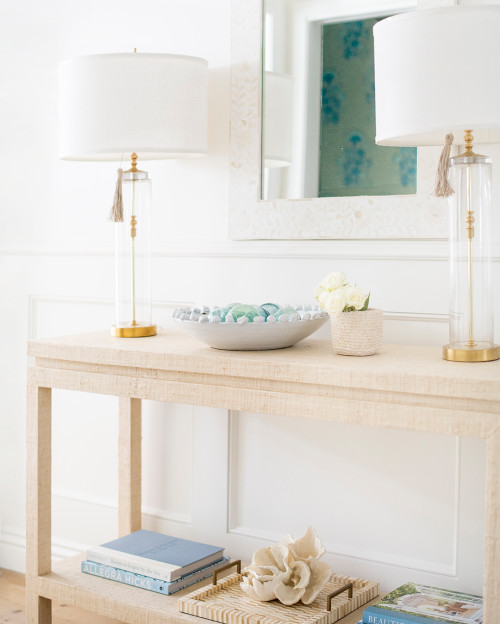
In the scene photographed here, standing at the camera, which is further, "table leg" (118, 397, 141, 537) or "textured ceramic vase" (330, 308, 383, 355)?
"table leg" (118, 397, 141, 537)

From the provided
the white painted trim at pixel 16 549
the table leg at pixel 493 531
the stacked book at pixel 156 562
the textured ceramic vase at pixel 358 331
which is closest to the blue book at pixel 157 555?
the stacked book at pixel 156 562

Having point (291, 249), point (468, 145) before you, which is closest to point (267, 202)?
point (291, 249)

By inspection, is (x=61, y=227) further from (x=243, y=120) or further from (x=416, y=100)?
(x=416, y=100)

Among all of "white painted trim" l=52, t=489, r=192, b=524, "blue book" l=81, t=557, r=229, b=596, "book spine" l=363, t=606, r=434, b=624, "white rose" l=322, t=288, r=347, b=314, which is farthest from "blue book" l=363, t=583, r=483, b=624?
"white painted trim" l=52, t=489, r=192, b=524

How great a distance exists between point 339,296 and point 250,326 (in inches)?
7.8

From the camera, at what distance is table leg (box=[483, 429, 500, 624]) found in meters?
1.44

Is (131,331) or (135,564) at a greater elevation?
(131,331)

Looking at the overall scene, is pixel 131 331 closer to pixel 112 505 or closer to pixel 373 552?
pixel 112 505

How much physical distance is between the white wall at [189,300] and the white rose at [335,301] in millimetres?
327

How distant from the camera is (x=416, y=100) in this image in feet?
5.05

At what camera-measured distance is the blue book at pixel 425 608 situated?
5.51 feet

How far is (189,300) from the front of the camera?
2.31 meters

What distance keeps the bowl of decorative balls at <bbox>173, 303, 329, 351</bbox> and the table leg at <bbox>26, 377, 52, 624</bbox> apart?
19.5 inches

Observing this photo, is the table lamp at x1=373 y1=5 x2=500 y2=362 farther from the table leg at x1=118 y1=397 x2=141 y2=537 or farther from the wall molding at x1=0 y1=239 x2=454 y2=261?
the table leg at x1=118 y1=397 x2=141 y2=537
